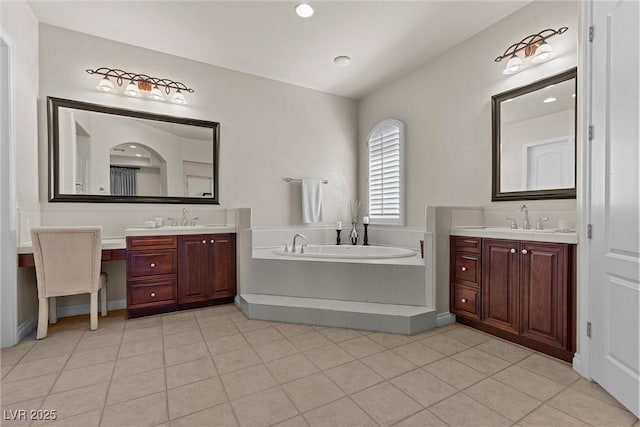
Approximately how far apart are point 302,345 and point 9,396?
1.71 meters

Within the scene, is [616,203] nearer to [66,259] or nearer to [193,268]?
[193,268]

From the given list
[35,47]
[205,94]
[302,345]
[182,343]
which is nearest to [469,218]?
[302,345]

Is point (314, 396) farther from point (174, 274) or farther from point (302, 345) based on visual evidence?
point (174, 274)

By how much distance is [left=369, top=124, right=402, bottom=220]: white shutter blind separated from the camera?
4.14 metres

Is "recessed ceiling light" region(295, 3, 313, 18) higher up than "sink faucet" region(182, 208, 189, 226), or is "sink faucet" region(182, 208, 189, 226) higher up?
"recessed ceiling light" region(295, 3, 313, 18)

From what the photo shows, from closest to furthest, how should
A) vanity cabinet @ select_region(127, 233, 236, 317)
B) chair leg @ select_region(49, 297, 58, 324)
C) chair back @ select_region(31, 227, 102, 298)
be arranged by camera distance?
chair back @ select_region(31, 227, 102, 298)
chair leg @ select_region(49, 297, 58, 324)
vanity cabinet @ select_region(127, 233, 236, 317)

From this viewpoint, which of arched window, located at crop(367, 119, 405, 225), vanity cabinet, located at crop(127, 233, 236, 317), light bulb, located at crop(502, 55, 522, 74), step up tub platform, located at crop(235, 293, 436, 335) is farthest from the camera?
arched window, located at crop(367, 119, 405, 225)

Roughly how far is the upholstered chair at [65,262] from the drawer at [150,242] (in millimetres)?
282

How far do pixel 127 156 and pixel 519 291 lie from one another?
395 centimetres

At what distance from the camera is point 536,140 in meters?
2.67

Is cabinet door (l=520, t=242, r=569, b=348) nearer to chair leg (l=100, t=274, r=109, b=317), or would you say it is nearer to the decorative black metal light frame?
the decorative black metal light frame

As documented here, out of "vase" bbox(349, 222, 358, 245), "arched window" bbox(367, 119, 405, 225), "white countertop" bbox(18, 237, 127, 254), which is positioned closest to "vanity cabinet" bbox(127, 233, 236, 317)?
"white countertop" bbox(18, 237, 127, 254)

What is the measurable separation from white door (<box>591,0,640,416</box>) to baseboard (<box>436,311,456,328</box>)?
1.07 m

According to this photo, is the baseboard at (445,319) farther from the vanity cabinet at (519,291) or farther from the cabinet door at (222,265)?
the cabinet door at (222,265)
